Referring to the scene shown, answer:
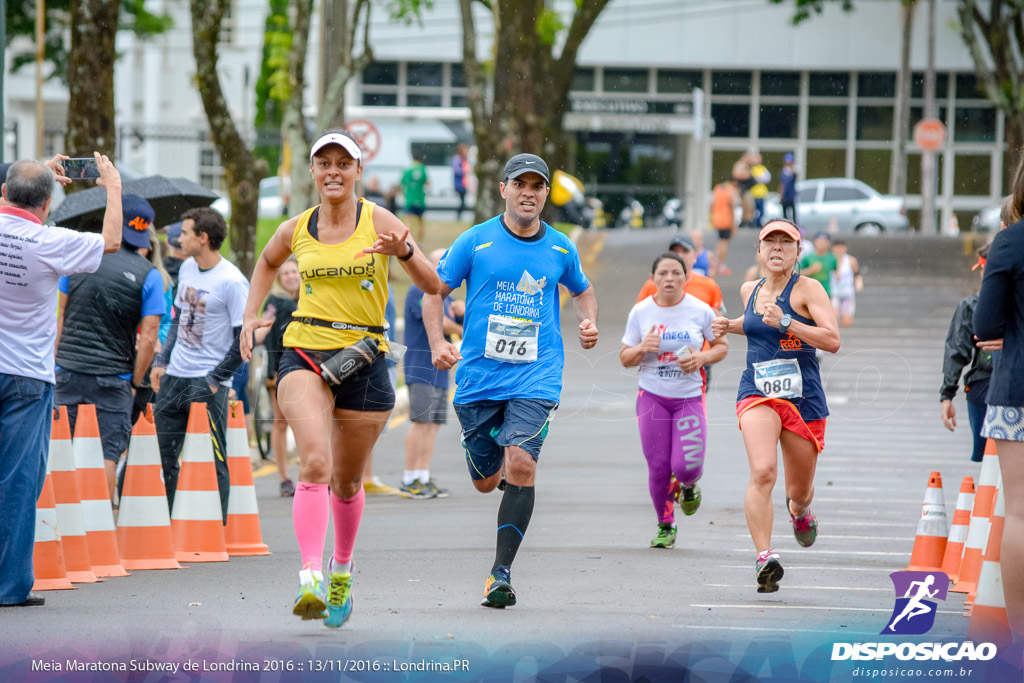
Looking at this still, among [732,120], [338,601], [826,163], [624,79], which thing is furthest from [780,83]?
[338,601]

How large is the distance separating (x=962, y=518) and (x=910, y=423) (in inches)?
367

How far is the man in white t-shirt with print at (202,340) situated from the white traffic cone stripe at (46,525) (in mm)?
1540

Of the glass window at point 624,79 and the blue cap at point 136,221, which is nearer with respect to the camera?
the blue cap at point 136,221

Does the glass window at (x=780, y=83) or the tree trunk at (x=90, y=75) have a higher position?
the glass window at (x=780, y=83)

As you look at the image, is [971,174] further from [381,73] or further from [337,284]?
[337,284]

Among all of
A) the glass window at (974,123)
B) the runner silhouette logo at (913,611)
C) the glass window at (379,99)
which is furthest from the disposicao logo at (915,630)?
the glass window at (379,99)

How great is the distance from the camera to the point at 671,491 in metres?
8.93

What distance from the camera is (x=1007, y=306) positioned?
545 centimetres

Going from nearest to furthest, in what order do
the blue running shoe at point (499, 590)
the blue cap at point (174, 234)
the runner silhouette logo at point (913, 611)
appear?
1. the runner silhouette logo at point (913, 611)
2. the blue running shoe at point (499, 590)
3. the blue cap at point (174, 234)

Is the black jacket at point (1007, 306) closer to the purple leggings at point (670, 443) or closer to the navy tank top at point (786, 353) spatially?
the navy tank top at point (786, 353)

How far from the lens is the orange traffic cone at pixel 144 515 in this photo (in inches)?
311

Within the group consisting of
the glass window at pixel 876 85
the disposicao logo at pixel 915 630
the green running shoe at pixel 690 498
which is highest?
the glass window at pixel 876 85

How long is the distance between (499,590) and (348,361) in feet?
4.16

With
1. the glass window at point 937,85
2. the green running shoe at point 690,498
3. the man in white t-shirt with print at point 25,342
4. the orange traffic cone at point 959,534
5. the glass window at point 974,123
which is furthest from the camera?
the glass window at point 937,85
